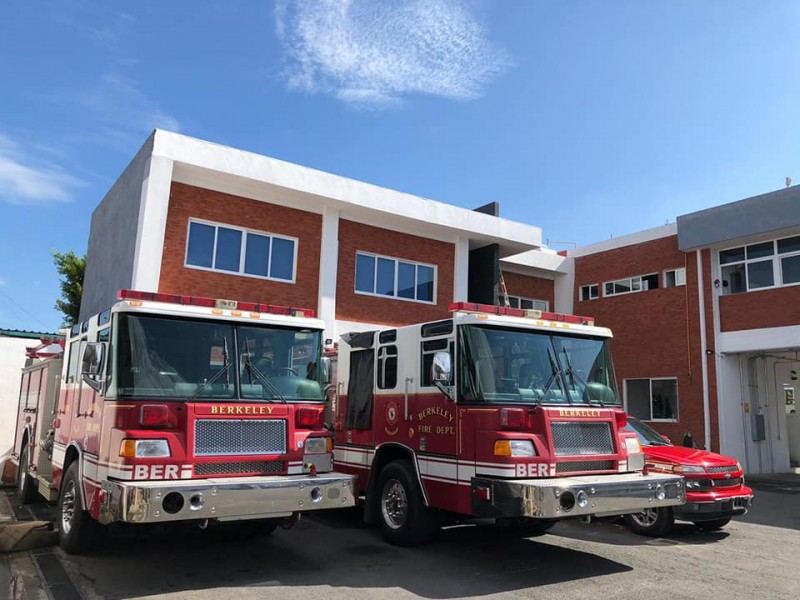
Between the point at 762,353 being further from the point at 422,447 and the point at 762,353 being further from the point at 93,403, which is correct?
the point at 93,403

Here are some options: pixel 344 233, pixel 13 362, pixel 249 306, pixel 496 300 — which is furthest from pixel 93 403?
pixel 496 300

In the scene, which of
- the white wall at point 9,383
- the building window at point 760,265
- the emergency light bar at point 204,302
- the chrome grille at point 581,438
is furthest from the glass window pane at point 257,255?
the building window at point 760,265

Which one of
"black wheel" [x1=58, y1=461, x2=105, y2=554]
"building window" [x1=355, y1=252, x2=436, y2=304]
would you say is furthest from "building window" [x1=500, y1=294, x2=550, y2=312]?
"black wheel" [x1=58, y1=461, x2=105, y2=554]

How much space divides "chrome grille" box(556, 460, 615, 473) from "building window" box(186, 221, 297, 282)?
10282 millimetres

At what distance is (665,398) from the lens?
68.5 ft

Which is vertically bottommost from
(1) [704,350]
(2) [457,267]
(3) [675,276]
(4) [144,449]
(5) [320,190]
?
(4) [144,449]

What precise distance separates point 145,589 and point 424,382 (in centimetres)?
379

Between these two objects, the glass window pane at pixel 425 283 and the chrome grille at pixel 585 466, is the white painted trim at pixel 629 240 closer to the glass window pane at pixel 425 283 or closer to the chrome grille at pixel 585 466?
the glass window pane at pixel 425 283

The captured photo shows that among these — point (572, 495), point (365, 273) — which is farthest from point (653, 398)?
point (572, 495)

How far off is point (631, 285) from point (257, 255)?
13.3m

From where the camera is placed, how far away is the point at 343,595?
20.0 feet

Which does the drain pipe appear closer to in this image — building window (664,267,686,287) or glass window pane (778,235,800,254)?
building window (664,267,686,287)

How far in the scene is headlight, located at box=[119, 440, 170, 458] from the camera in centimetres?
608

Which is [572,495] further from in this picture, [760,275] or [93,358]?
[760,275]
